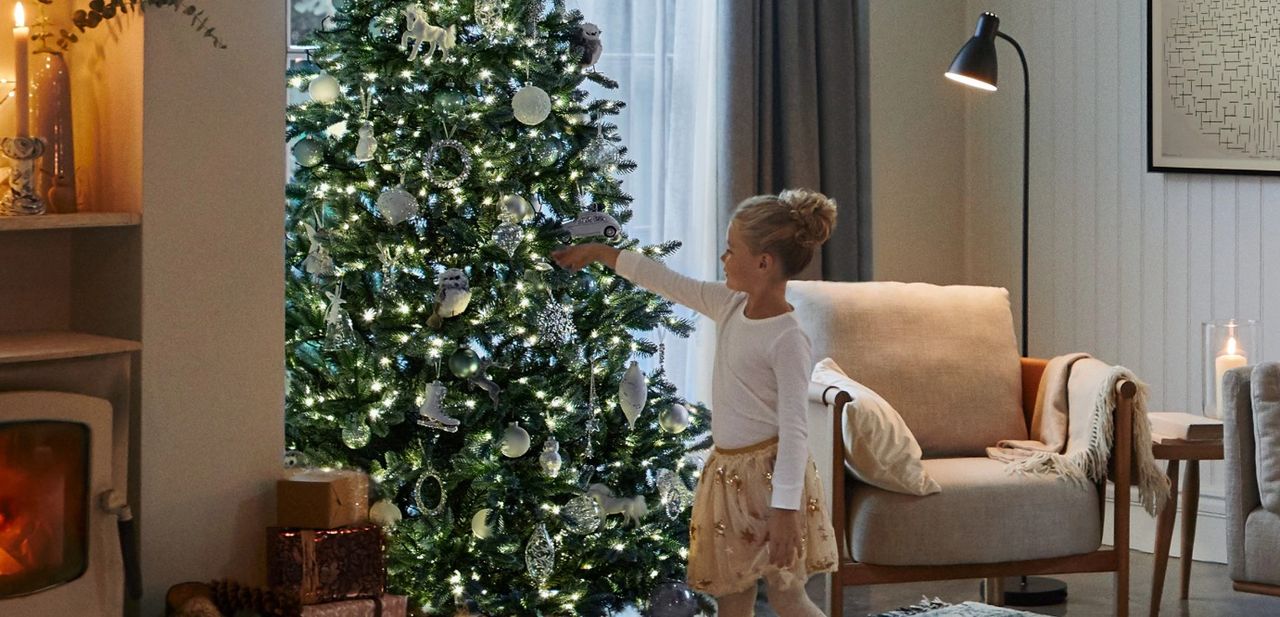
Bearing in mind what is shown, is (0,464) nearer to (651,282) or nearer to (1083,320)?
(651,282)

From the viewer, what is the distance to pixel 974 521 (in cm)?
352

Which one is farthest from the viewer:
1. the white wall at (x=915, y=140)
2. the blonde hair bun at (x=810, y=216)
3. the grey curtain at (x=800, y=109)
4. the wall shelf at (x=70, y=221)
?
the white wall at (x=915, y=140)

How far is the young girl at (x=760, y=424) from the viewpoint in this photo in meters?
2.85

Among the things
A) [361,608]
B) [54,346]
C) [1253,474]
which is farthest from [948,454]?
[54,346]

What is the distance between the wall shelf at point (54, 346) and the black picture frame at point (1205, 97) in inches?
135

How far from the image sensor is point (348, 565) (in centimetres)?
288

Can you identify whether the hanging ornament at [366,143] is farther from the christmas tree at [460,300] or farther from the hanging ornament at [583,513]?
the hanging ornament at [583,513]

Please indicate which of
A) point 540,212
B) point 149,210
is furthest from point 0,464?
point 540,212

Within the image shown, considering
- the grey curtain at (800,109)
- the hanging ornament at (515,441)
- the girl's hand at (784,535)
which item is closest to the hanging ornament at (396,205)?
the hanging ornament at (515,441)

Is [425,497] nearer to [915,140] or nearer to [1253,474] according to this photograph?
[1253,474]

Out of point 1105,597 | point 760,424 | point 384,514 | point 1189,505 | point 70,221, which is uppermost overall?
point 70,221

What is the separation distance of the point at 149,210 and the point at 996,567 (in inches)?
82.8

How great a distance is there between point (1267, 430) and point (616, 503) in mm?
1530

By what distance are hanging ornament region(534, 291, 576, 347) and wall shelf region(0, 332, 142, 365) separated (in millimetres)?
856
